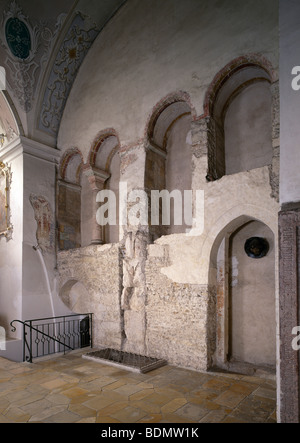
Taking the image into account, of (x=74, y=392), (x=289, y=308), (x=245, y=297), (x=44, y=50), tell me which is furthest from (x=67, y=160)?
(x=289, y=308)

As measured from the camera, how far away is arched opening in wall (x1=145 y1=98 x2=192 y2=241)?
7.56 meters

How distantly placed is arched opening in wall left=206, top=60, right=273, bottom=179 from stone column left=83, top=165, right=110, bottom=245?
371cm

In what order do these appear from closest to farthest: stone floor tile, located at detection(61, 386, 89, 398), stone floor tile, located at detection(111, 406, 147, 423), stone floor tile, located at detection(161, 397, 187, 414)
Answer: stone floor tile, located at detection(111, 406, 147, 423) < stone floor tile, located at detection(161, 397, 187, 414) < stone floor tile, located at detection(61, 386, 89, 398)

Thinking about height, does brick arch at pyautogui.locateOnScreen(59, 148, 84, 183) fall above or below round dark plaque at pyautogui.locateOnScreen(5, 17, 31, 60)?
below

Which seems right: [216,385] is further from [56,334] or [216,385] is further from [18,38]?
[18,38]

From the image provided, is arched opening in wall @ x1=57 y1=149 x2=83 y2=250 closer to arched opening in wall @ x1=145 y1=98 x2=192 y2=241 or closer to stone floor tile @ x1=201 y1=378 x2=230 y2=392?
arched opening in wall @ x1=145 y1=98 x2=192 y2=241

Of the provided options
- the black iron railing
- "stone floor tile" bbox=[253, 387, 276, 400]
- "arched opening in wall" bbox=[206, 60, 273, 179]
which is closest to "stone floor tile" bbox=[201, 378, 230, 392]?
"stone floor tile" bbox=[253, 387, 276, 400]

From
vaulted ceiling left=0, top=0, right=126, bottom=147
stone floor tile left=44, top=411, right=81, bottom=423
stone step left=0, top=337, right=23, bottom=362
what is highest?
vaulted ceiling left=0, top=0, right=126, bottom=147

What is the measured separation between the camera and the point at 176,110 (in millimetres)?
7652

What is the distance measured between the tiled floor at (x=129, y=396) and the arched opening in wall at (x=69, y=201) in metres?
A: 4.19

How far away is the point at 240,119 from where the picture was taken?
6.82 meters

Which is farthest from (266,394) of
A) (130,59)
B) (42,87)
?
(42,87)

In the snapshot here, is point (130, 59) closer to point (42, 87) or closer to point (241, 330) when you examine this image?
point (42, 87)

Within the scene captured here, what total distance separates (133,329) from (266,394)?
10.3 feet
